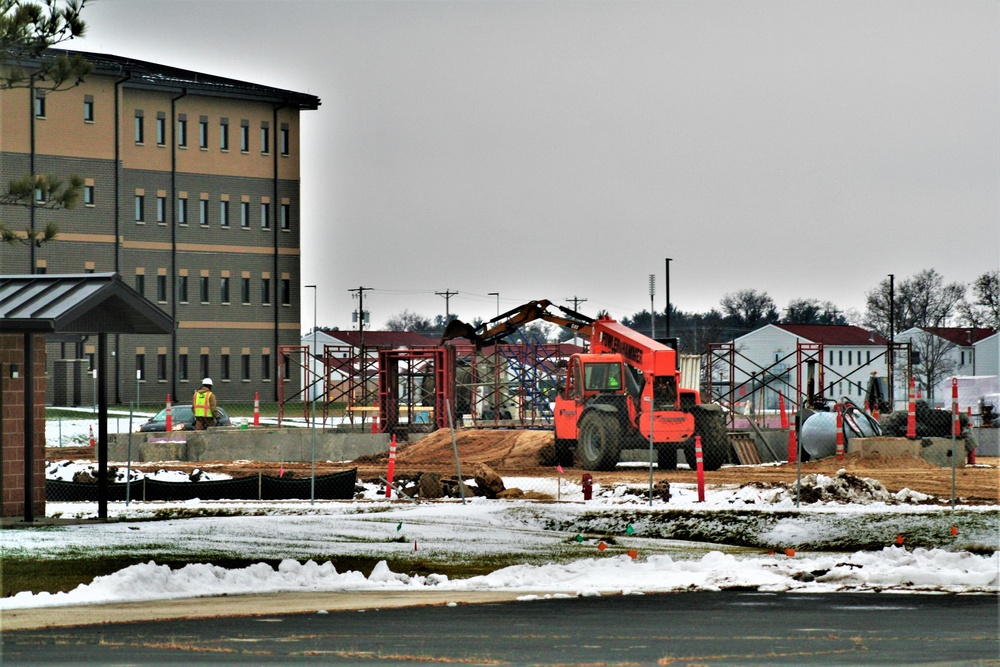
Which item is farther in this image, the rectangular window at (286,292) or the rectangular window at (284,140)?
the rectangular window at (286,292)

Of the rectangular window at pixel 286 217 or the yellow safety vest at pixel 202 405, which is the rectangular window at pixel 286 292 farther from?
the yellow safety vest at pixel 202 405

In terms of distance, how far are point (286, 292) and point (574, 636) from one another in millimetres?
66681

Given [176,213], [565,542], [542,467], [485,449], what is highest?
[176,213]

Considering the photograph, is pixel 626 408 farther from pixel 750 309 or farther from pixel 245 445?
pixel 750 309

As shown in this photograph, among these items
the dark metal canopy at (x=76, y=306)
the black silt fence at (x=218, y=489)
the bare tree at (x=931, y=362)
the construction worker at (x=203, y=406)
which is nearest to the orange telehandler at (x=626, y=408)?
the black silt fence at (x=218, y=489)

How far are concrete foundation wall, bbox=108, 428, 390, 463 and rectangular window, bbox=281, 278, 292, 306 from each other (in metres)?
35.5

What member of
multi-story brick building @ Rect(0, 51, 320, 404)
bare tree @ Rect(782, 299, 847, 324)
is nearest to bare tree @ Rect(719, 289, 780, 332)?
bare tree @ Rect(782, 299, 847, 324)

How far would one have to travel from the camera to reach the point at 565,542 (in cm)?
2178

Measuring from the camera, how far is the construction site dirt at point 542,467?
30.1 m

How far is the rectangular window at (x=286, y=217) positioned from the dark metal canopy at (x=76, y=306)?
55658mm

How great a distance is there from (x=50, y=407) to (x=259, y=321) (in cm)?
1489

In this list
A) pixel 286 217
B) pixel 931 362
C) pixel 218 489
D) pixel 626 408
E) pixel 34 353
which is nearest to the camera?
pixel 34 353

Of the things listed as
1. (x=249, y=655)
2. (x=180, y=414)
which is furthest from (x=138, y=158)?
(x=249, y=655)

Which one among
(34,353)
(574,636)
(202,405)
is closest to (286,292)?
(202,405)
